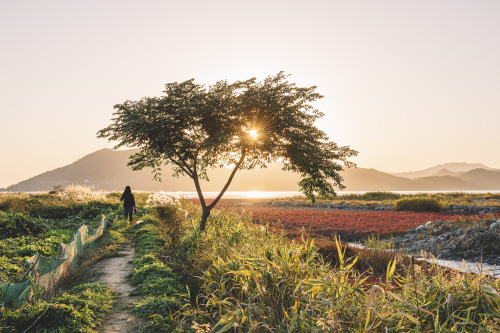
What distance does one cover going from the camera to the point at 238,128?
11.7 meters

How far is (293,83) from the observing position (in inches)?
442

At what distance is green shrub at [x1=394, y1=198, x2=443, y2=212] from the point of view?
1223 inches

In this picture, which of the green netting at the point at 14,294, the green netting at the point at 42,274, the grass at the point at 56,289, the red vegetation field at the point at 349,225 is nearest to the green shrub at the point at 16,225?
the grass at the point at 56,289

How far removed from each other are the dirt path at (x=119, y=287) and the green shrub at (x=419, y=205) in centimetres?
2743

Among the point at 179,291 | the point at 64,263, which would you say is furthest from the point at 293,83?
the point at 64,263

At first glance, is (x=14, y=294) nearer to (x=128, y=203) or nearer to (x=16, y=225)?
(x=16, y=225)

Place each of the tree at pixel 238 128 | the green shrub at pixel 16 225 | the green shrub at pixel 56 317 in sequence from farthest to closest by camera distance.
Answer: the green shrub at pixel 16 225 → the tree at pixel 238 128 → the green shrub at pixel 56 317

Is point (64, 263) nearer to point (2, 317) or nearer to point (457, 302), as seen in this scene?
point (2, 317)

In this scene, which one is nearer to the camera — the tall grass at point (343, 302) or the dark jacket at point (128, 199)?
the tall grass at point (343, 302)

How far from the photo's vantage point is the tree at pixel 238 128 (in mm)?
11086

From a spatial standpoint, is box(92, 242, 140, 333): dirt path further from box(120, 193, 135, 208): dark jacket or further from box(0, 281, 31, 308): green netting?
box(120, 193, 135, 208): dark jacket

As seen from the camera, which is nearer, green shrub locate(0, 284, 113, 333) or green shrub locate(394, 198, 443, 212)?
green shrub locate(0, 284, 113, 333)

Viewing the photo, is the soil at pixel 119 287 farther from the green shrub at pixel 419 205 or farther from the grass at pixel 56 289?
the green shrub at pixel 419 205

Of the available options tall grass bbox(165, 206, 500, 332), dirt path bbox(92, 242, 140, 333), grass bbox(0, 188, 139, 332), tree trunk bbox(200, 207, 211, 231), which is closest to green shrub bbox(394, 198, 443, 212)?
tree trunk bbox(200, 207, 211, 231)
